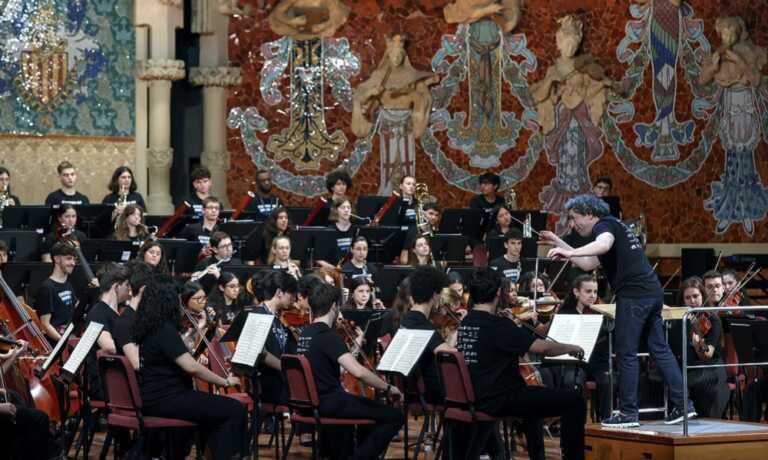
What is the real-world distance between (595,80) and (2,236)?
628 cm

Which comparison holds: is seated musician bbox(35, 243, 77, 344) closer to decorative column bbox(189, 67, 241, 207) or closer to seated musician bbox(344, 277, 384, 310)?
seated musician bbox(344, 277, 384, 310)

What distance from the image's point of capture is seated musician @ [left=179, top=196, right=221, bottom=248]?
1127 cm

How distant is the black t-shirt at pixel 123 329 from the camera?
763cm

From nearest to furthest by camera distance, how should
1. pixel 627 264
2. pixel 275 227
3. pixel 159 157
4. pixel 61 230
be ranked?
pixel 627 264, pixel 61 230, pixel 275 227, pixel 159 157

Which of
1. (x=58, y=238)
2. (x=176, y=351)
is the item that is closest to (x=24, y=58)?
(x=58, y=238)

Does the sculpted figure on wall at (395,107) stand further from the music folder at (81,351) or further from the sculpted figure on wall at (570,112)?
the music folder at (81,351)

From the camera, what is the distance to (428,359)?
804 centimetres

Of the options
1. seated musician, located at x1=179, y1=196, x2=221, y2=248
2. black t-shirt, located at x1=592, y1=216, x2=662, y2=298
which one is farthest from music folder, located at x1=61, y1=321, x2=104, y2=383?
seated musician, located at x1=179, y1=196, x2=221, y2=248

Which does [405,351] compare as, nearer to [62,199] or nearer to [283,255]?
[283,255]

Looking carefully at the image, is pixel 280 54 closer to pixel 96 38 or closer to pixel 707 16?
pixel 96 38

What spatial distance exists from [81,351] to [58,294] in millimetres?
2248

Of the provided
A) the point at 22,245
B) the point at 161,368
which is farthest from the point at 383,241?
the point at 161,368

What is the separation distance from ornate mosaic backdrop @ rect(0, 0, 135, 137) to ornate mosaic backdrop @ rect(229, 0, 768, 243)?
1.12 m

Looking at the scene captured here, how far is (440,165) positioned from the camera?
14516 millimetres
